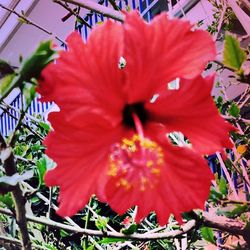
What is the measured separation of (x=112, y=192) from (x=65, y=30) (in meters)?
7.46

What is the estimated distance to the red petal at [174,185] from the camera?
53 cm

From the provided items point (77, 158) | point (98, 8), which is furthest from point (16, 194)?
point (98, 8)

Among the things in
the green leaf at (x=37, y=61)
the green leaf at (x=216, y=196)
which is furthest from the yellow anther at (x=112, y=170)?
the green leaf at (x=216, y=196)

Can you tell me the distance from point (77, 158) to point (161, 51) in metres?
0.14

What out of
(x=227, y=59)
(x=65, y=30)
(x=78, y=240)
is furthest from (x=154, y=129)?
(x=65, y=30)

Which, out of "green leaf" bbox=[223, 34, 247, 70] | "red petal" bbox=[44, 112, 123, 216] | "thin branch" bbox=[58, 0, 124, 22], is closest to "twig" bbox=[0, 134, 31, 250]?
"red petal" bbox=[44, 112, 123, 216]

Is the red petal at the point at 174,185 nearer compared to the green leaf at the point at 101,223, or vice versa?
the red petal at the point at 174,185

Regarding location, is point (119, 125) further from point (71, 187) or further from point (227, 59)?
point (227, 59)

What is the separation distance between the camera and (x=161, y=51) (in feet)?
1.58

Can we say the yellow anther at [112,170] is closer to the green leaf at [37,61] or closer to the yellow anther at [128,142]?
the yellow anther at [128,142]

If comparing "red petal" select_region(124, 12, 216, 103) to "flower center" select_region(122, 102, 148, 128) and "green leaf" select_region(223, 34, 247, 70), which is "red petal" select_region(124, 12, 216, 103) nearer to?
"flower center" select_region(122, 102, 148, 128)

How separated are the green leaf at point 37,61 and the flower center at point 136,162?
12 centimetres

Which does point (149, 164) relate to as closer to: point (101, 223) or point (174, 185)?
point (174, 185)

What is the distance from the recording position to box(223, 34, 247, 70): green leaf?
2.05 feet
